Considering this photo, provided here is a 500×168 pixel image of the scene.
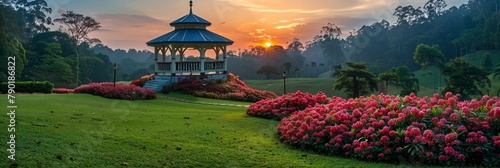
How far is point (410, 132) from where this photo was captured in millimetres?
8031

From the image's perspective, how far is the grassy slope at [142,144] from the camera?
688cm

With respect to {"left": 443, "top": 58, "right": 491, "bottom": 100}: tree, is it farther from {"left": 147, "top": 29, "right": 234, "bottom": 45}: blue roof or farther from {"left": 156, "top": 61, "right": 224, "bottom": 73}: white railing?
{"left": 156, "top": 61, "right": 224, "bottom": 73}: white railing

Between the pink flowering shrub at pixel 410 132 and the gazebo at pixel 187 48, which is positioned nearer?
the pink flowering shrub at pixel 410 132

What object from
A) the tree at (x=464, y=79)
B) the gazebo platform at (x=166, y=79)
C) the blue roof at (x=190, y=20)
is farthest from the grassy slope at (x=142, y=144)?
the tree at (x=464, y=79)

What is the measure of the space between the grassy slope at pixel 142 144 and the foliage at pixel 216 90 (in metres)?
13.3

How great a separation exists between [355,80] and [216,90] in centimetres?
1027

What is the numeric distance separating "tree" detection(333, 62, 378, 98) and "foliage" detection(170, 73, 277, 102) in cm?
564

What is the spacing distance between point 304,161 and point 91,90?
15101 millimetres

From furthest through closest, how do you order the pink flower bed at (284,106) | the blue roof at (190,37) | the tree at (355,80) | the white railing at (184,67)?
the white railing at (184,67) < the tree at (355,80) < the blue roof at (190,37) < the pink flower bed at (284,106)

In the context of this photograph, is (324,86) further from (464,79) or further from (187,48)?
(187,48)

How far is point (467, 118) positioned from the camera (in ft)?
27.7

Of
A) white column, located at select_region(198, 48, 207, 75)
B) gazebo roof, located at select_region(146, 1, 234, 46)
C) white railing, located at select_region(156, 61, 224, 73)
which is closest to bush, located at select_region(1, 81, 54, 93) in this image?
gazebo roof, located at select_region(146, 1, 234, 46)

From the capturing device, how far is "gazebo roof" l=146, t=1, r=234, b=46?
94.4 feet

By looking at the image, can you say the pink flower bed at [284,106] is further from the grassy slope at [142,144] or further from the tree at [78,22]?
the tree at [78,22]
